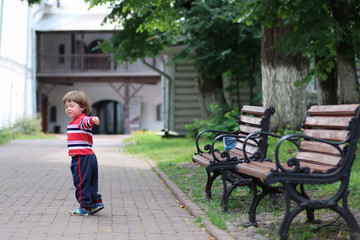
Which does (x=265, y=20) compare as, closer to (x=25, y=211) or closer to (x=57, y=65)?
(x=25, y=211)

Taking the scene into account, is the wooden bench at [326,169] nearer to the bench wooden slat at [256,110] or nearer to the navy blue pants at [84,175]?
the bench wooden slat at [256,110]

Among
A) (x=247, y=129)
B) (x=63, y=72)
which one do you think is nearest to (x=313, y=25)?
(x=247, y=129)

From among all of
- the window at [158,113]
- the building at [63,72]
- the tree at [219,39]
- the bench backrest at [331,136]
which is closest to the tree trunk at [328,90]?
the tree at [219,39]

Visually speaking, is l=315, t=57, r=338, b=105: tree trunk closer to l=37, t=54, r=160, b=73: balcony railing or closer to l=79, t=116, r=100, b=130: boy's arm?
l=79, t=116, r=100, b=130: boy's arm

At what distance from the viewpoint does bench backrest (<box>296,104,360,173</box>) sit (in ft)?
14.2

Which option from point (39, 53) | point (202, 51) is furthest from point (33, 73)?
point (202, 51)

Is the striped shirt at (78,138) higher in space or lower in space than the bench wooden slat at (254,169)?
higher

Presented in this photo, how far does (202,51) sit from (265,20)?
6.78m

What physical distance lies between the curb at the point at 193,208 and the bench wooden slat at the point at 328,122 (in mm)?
1279

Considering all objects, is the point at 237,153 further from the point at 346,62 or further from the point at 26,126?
the point at 26,126

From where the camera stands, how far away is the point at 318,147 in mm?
4746

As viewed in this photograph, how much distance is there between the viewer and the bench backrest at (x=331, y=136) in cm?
433

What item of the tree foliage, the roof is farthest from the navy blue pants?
the roof

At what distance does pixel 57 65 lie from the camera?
1347 inches
